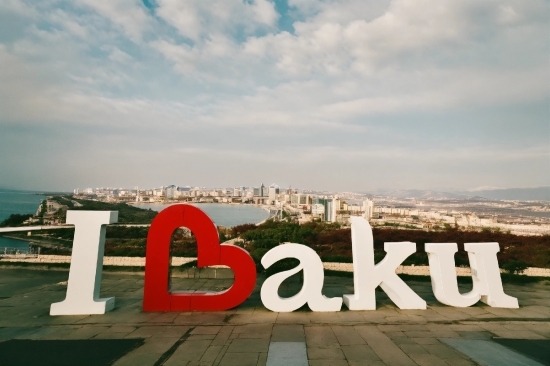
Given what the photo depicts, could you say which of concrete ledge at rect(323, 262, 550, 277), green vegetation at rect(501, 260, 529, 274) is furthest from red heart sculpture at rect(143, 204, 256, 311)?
green vegetation at rect(501, 260, 529, 274)

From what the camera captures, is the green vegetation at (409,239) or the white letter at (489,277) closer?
the white letter at (489,277)

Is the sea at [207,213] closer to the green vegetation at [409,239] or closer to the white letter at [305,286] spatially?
the green vegetation at [409,239]

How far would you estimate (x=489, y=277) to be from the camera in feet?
37.9

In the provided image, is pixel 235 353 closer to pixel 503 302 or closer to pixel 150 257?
pixel 150 257

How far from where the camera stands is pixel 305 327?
9.20 m

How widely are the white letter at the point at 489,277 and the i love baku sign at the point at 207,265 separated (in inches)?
61.6

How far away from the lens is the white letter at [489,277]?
Result: 37.7ft

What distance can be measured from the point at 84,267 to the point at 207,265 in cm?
405

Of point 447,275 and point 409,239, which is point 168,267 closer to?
point 447,275

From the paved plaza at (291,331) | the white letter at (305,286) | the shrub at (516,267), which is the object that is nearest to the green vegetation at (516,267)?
the shrub at (516,267)

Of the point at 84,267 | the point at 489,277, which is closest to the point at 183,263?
the point at 84,267

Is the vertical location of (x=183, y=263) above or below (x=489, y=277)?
below

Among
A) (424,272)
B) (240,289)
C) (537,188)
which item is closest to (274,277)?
(240,289)

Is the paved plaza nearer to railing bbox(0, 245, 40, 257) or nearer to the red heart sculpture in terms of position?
the red heart sculpture
